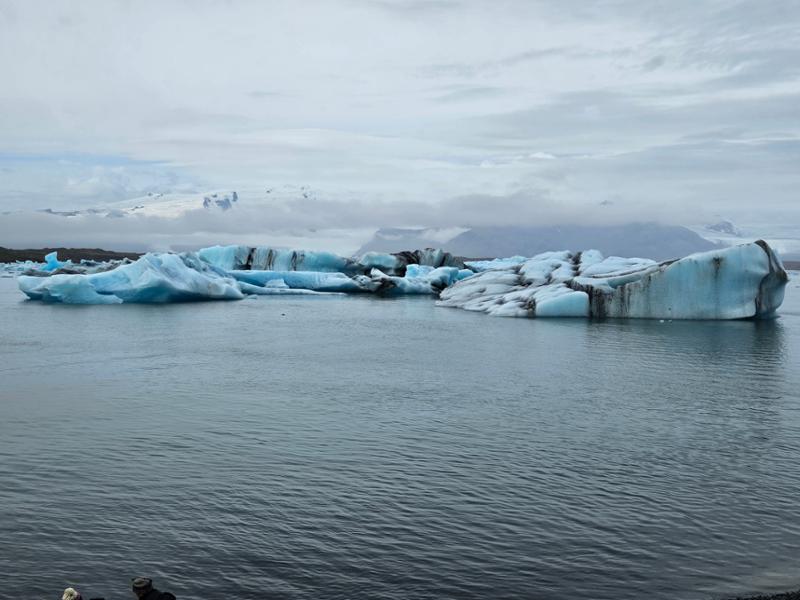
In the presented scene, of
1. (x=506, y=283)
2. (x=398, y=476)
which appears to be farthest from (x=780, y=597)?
(x=506, y=283)

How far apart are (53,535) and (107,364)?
13716mm

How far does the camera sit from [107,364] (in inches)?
880

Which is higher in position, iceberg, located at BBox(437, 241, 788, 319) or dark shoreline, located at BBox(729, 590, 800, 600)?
iceberg, located at BBox(437, 241, 788, 319)

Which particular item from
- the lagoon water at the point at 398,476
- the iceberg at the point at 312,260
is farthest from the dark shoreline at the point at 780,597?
the iceberg at the point at 312,260

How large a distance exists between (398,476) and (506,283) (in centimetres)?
3475

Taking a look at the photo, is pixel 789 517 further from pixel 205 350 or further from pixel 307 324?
pixel 307 324

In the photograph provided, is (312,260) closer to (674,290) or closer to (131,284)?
(131,284)

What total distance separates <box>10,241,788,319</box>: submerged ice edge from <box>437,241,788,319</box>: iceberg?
4 cm

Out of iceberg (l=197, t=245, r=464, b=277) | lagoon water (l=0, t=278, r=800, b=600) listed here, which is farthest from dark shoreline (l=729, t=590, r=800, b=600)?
iceberg (l=197, t=245, r=464, b=277)

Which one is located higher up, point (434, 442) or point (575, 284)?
point (575, 284)

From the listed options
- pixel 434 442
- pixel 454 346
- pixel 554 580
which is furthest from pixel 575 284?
pixel 554 580

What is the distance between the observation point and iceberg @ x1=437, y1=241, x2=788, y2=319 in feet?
111

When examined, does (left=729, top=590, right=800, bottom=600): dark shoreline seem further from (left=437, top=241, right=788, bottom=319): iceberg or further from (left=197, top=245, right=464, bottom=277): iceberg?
(left=197, top=245, right=464, bottom=277): iceberg

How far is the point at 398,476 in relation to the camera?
11680 mm
